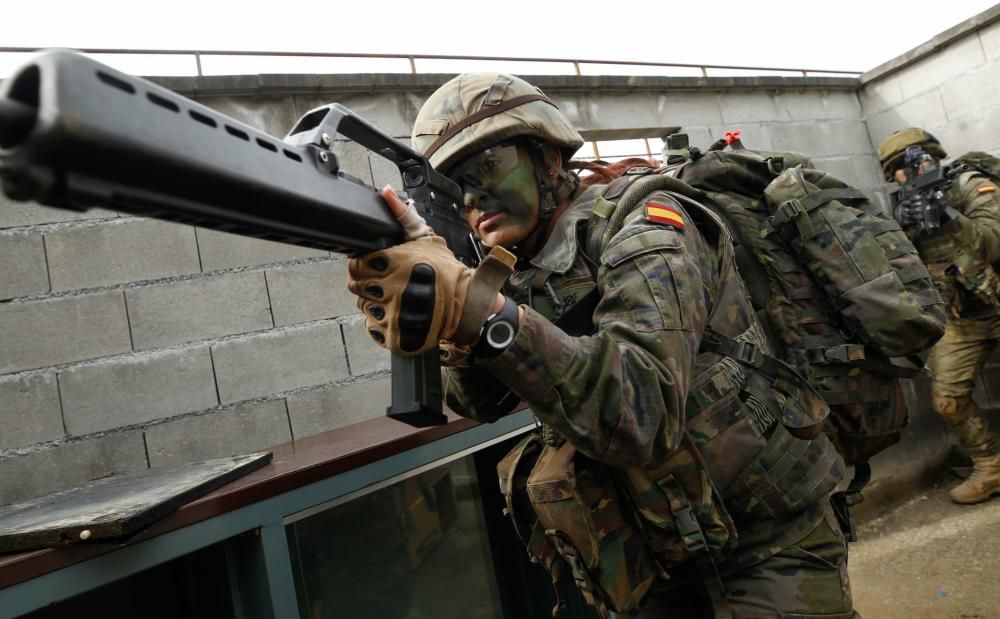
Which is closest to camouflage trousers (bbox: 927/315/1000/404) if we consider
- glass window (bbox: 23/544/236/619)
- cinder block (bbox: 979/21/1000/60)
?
cinder block (bbox: 979/21/1000/60)

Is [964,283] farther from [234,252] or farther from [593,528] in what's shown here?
[234,252]

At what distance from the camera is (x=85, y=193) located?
66cm

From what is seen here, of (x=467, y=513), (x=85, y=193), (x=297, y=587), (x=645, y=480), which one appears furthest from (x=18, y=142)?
(x=467, y=513)

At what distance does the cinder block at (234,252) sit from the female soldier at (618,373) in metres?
1.52

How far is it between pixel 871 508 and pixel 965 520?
1.86ft

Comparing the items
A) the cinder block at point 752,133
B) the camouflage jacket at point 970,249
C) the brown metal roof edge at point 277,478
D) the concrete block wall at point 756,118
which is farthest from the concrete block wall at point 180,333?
the camouflage jacket at point 970,249

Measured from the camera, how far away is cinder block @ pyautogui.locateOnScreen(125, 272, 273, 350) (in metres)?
2.66

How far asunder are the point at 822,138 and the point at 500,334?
5123mm

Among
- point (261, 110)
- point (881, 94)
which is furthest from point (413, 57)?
point (881, 94)

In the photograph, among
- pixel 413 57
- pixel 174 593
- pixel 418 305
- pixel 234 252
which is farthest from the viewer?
pixel 413 57

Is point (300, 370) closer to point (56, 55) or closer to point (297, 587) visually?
point (297, 587)

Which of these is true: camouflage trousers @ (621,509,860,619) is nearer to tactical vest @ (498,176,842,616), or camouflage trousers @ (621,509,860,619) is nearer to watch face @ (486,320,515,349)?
tactical vest @ (498,176,842,616)

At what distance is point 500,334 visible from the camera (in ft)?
3.38

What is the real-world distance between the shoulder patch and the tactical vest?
0.03m
